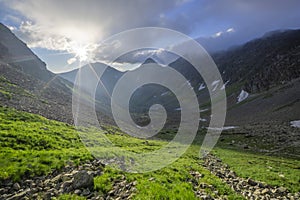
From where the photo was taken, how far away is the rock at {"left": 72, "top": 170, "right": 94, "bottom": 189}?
13148mm

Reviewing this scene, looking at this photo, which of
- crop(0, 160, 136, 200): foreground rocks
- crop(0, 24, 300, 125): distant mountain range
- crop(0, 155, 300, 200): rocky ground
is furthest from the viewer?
crop(0, 24, 300, 125): distant mountain range

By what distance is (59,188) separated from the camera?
A: 13.0 m

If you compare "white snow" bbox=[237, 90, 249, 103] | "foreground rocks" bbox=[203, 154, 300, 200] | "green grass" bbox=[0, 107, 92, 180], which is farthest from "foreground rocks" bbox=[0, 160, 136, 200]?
"white snow" bbox=[237, 90, 249, 103]

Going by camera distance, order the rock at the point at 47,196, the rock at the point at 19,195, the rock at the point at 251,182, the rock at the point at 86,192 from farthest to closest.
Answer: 1. the rock at the point at 251,182
2. the rock at the point at 86,192
3. the rock at the point at 47,196
4. the rock at the point at 19,195

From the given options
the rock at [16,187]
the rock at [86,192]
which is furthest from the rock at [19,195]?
the rock at [86,192]

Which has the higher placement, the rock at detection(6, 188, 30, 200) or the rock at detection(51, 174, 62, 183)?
the rock at detection(51, 174, 62, 183)

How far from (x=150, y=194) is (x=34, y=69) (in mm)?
113069

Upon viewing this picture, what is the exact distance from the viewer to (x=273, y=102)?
124 m

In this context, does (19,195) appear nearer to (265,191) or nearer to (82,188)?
(82,188)

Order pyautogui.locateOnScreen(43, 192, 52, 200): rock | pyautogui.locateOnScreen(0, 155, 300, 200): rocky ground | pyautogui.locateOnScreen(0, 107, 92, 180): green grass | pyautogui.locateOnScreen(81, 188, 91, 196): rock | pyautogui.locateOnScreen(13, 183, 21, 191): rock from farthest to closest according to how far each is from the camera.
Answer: pyautogui.locateOnScreen(0, 107, 92, 180): green grass → pyautogui.locateOnScreen(13, 183, 21, 191): rock → pyautogui.locateOnScreen(81, 188, 91, 196): rock → pyautogui.locateOnScreen(0, 155, 300, 200): rocky ground → pyautogui.locateOnScreen(43, 192, 52, 200): rock

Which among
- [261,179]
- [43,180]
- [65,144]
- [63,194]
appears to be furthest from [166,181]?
[65,144]

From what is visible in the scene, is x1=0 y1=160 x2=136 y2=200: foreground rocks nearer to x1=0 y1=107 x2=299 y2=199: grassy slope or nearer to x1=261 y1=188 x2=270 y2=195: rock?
x1=0 y1=107 x2=299 y2=199: grassy slope

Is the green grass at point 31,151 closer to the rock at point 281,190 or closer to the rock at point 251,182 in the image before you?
the rock at point 251,182

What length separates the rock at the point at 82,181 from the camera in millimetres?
13148
